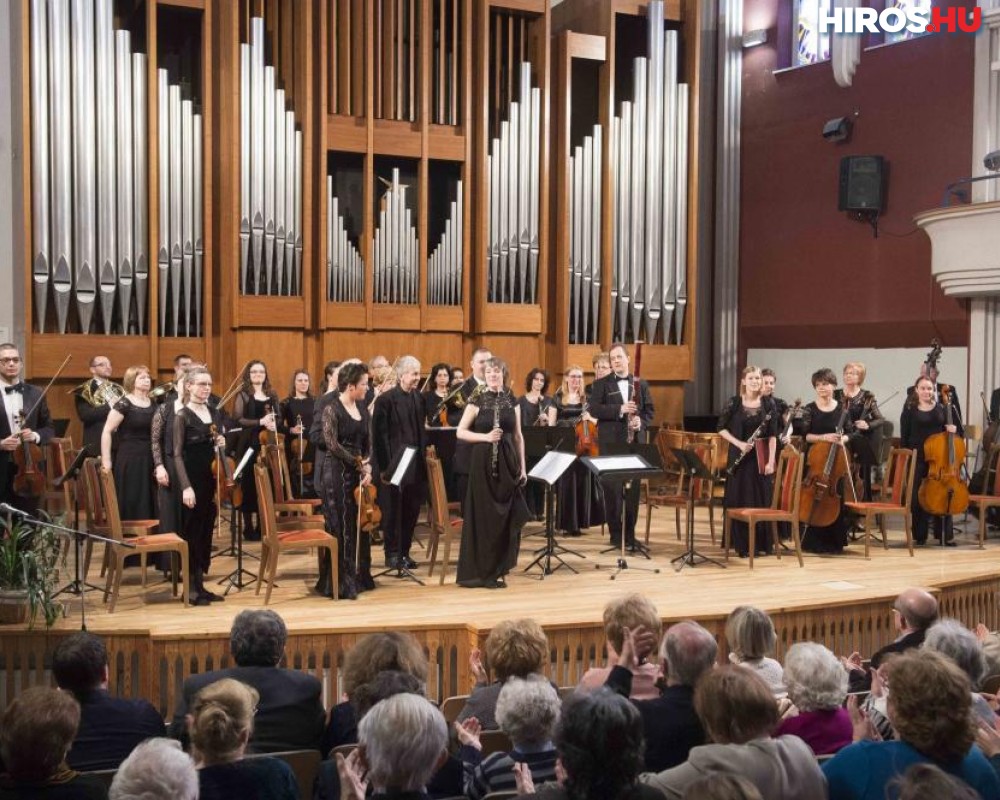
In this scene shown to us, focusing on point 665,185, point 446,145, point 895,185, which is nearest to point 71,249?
point 446,145

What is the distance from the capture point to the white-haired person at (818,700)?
322 cm

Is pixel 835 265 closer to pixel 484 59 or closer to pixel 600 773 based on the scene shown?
pixel 484 59

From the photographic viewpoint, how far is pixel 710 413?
13.1 metres

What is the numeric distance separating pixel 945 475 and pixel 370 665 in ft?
19.7

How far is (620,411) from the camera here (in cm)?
827

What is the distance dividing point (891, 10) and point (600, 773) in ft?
33.8

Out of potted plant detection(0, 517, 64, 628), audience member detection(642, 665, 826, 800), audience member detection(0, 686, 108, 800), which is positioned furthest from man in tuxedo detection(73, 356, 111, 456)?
audience member detection(642, 665, 826, 800)

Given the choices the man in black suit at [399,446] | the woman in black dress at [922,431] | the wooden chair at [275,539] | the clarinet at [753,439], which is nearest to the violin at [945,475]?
the woman in black dress at [922,431]

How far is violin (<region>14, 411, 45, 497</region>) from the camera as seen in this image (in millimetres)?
6445

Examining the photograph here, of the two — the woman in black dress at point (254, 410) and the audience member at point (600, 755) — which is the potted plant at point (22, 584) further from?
the audience member at point (600, 755)

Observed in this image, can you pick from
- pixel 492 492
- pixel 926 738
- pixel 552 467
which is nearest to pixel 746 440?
pixel 552 467

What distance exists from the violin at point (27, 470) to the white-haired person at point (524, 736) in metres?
4.26

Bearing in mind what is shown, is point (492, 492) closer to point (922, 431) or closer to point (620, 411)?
point (620, 411)

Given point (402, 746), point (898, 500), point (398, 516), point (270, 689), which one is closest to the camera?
point (402, 746)
